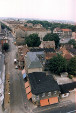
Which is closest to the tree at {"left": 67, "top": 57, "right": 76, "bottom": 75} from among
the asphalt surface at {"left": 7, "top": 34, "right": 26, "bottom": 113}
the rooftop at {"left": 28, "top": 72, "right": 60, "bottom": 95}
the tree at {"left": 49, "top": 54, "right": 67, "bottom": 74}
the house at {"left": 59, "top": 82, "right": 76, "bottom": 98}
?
the tree at {"left": 49, "top": 54, "right": 67, "bottom": 74}

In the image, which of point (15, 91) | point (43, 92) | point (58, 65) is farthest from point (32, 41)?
point (43, 92)

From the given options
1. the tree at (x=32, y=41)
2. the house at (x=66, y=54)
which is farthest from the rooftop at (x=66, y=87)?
the tree at (x=32, y=41)

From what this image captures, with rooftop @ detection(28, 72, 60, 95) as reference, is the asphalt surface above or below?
below

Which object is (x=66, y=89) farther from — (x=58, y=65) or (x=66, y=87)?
(x=58, y=65)

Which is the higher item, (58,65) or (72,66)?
(58,65)

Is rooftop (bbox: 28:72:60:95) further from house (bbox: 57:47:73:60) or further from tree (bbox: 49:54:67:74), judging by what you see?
house (bbox: 57:47:73:60)

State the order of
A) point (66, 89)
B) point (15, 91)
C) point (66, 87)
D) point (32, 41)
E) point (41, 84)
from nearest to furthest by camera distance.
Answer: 1. point (41, 84)
2. point (66, 89)
3. point (15, 91)
4. point (66, 87)
5. point (32, 41)

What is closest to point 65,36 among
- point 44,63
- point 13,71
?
point 44,63

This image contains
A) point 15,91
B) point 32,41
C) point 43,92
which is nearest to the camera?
point 43,92
